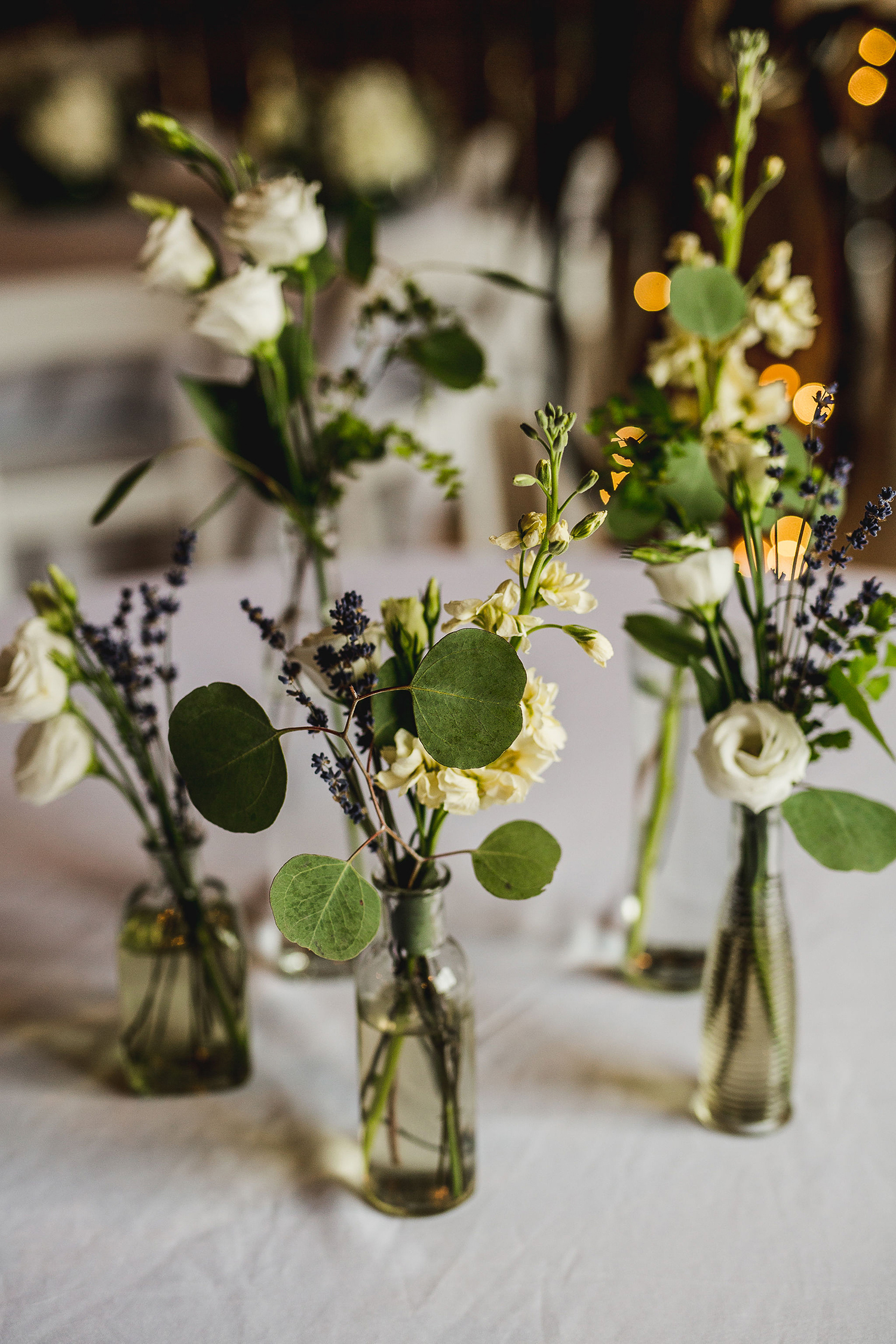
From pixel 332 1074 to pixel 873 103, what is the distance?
147 inches

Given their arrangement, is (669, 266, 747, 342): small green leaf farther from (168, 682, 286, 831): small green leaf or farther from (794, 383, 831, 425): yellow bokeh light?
(168, 682, 286, 831): small green leaf

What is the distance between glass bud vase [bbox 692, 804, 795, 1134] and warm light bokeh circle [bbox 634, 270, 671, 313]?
280 centimetres

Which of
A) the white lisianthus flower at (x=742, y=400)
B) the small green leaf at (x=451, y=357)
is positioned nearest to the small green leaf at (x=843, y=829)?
the white lisianthus flower at (x=742, y=400)

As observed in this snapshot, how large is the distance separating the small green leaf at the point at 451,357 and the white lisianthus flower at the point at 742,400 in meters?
0.16

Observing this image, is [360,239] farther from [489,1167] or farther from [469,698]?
[489,1167]

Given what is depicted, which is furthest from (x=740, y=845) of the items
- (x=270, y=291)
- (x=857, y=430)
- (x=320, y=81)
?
(x=320, y=81)

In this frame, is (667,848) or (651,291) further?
(651,291)

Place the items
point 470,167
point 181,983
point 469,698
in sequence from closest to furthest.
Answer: point 469,698 → point 181,983 → point 470,167

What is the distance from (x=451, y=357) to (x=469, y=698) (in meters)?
0.40

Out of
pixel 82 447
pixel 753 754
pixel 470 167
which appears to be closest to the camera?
pixel 753 754

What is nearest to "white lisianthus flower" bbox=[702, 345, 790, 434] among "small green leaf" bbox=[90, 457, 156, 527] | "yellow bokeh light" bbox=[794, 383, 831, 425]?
"yellow bokeh light" bbox=[794, 383, 831, 425]

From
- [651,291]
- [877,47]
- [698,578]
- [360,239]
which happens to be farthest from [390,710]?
[877,47]

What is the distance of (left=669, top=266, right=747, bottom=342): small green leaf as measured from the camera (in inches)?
26.0

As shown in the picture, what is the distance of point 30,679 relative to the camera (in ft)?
2.02
